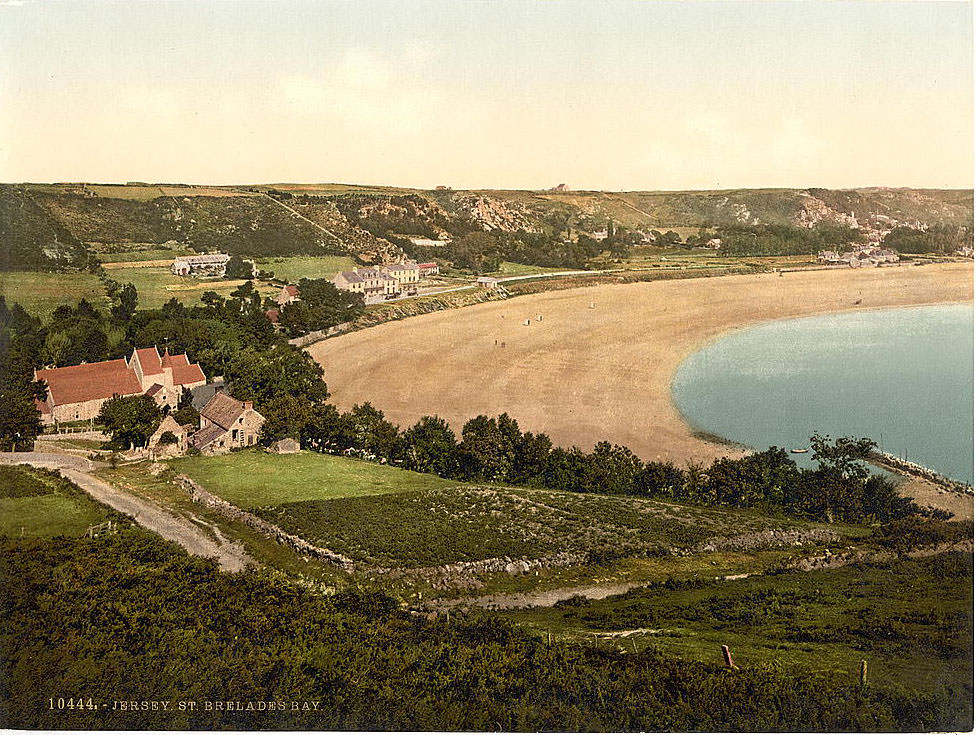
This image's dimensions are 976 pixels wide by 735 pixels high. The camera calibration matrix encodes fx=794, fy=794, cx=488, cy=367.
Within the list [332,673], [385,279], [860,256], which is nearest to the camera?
[332,673]

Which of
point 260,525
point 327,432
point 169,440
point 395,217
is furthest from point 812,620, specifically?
point 169,440

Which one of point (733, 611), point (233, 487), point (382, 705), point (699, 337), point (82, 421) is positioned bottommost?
point (382, 705)

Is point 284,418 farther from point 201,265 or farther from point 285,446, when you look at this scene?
point 201,265

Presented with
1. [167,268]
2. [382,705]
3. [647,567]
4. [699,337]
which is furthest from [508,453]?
[167,268]

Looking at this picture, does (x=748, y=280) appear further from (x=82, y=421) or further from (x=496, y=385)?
(x=82, y=421)

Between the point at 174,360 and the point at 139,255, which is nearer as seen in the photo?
the point at 139,255

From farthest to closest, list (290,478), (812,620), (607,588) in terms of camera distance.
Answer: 1. (290,478)
2. (607,588)
3. (812,620)

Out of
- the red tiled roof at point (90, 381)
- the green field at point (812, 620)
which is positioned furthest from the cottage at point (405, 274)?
the green field at point (812, 620)
